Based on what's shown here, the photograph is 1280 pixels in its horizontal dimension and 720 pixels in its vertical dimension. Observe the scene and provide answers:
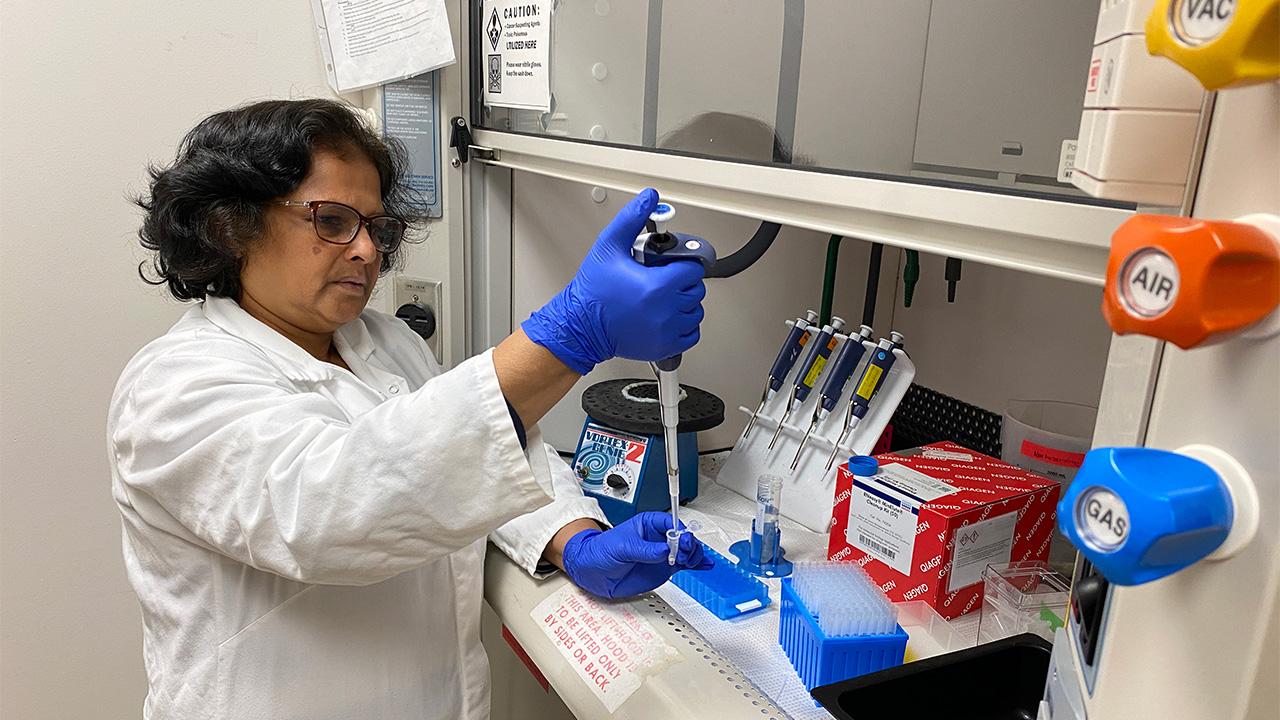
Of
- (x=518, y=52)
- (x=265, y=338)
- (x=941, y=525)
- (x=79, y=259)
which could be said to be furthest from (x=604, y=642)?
(x=79, y=259)

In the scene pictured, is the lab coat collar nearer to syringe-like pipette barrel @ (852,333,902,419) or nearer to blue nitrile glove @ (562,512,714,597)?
blue nitrile glove @ (562,512,714,597)

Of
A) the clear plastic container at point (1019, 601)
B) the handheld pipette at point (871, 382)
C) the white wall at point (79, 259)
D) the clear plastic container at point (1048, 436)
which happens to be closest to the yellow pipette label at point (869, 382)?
the handheld pipette at point (871, 382)

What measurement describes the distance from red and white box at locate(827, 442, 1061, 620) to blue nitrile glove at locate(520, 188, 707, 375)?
1.41 feet

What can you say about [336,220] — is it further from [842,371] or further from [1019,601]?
[1019,601]

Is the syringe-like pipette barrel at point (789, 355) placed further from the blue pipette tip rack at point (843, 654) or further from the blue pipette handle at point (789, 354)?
the blue pipette tip rack at point (843, 654)

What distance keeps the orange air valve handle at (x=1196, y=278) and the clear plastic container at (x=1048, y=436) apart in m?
0.94

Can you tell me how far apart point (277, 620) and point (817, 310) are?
117 cm

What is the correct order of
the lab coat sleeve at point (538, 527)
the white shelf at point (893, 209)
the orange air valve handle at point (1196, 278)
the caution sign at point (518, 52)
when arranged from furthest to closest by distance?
the caution sign at point (518, 52) → the lab coat sleeve at point (538, 527) → the white shelf at point (893, 209) → the orange air valve handle at point (1196, 278)

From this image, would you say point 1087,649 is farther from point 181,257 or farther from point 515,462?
point 181,257

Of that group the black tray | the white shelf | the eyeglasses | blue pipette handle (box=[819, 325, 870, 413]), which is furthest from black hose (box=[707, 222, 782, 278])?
the black tray

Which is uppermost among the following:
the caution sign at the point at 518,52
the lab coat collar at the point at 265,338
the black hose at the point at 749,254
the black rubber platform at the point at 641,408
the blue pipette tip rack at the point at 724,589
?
the caution sign at the point at 518,52

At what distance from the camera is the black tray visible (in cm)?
83

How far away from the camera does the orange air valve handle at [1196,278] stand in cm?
28

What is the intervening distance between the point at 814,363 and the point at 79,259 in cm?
130
